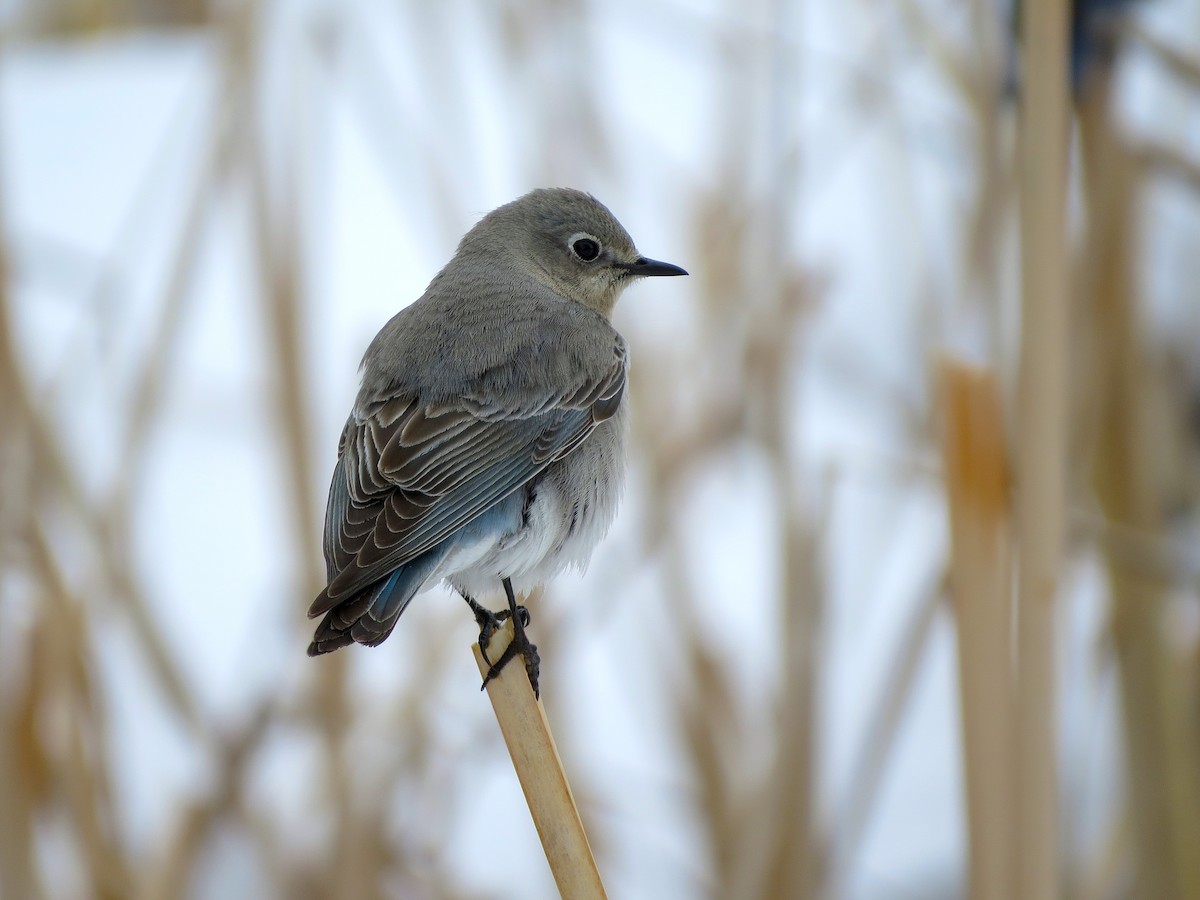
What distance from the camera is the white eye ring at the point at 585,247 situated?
2.21 metres

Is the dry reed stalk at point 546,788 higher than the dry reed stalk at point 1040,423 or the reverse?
the reverse

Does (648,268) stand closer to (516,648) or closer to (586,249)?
(586,249)

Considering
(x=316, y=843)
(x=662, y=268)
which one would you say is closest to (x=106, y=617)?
(x=316, y=843)

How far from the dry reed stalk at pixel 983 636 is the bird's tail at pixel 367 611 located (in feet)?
2.14

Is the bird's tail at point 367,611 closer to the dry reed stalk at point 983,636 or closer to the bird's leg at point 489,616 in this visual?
the bird's leg at point 489,616

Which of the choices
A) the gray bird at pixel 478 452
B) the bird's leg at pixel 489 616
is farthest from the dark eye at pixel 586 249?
the bird's leg at pixel 489 616

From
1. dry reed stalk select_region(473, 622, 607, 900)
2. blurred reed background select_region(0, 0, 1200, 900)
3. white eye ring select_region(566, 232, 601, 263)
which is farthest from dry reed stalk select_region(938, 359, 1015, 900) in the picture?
white eye ring select_region(566, 232, 601, 263)

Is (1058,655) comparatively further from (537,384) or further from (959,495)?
(537,384)

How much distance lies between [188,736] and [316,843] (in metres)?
0.34

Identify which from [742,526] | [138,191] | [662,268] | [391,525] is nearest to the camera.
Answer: [391,525]

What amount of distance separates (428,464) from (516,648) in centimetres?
32

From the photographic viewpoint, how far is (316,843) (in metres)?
2.40

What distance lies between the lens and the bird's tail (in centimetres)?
128

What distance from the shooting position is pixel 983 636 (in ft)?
4.38
